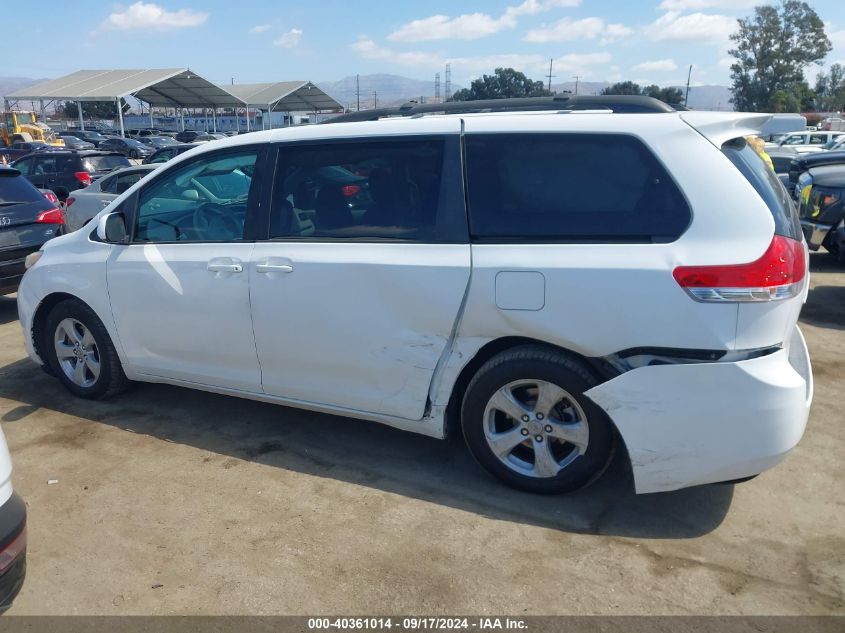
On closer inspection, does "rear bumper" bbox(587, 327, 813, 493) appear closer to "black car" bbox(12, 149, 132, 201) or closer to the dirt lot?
the dirt lot

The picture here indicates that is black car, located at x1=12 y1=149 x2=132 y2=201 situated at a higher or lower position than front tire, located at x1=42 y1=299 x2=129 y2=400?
higher

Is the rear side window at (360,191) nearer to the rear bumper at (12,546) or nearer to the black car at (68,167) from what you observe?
the rear bumper at (12,546)

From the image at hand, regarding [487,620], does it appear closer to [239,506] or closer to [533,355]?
[533,355]

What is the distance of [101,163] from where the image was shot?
14875mm

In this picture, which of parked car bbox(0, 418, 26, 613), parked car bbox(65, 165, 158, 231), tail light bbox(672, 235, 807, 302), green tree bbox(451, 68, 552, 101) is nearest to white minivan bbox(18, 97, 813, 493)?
tail light bbox(672, 235, 807, 302)

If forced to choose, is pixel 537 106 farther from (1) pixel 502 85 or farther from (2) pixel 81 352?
(1) pixel 502 85

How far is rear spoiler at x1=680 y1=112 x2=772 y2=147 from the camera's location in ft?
10.4

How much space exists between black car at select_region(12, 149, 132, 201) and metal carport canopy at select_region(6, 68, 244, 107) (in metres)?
30.8

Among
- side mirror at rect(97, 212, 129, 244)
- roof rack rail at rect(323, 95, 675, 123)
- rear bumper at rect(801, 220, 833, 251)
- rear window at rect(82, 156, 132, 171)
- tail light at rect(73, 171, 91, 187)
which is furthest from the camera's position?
rear window at rect(82, 156, 132, 171)

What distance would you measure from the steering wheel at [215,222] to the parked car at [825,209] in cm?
672

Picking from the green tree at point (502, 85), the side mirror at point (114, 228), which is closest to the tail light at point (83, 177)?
the side mirror at point (114, 228)

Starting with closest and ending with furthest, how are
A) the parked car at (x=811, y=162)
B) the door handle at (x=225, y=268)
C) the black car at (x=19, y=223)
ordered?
1. the door handle at (x=225, y=268)
2. the black car at (x=19, y=223)
3. the parked car at (x=811, y=162)

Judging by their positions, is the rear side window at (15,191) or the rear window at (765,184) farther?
the rear side window at (15,191)

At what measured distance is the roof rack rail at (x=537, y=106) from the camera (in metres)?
3.59
